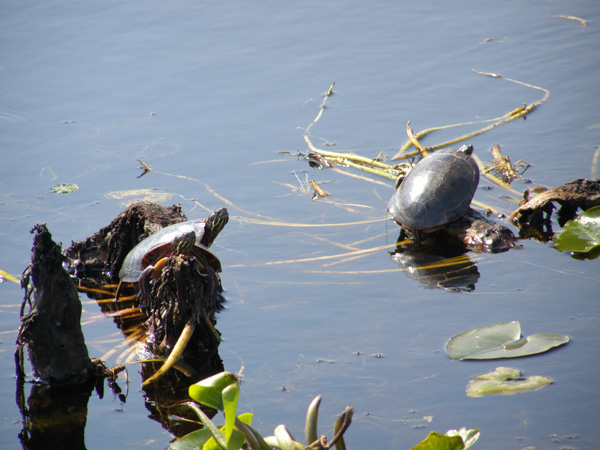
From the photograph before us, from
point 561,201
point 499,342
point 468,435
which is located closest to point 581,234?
point 561,201

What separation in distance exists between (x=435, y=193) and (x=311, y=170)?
125 cm

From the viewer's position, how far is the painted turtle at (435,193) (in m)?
4.56

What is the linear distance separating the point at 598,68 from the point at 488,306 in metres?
3.99

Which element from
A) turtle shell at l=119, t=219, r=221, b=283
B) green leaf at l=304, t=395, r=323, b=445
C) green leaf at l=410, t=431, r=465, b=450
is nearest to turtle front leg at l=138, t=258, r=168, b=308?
turtle shell at l=119, t=219, r=221, b=283

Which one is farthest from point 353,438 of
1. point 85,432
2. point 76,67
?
point 76,67

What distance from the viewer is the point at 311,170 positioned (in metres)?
5.59

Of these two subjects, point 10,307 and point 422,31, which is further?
point 422,31

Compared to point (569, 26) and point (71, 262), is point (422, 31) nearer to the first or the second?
point (569, 26)

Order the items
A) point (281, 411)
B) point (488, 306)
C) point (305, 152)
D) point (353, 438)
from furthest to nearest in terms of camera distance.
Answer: point (305, 152) → point (488, 306) → point (281, 411) → point (353, 438)

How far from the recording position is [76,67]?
7.50m

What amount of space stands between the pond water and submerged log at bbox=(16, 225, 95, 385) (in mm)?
249

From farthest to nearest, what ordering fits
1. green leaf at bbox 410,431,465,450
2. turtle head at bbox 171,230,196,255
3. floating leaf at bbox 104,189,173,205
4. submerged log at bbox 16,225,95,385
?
floating leaf at bbox 104,189,173,205 < turtle head at bbox 171,230,196,255 < submerged log at bbox 16,225,95,385 < green leaf at bbox 410,431,465,450

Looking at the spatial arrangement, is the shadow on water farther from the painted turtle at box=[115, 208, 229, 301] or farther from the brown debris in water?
the brown debris in water

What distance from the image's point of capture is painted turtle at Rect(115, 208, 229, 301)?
3.65m
